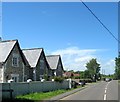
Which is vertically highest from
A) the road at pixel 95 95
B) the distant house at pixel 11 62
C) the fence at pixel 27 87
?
the distant house at pixel 11 62

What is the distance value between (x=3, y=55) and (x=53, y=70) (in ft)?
85.6

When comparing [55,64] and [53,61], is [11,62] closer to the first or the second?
[55,64]

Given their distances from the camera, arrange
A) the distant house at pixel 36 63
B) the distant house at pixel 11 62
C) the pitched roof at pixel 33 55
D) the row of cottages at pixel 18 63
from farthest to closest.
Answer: the pitched roof at pixel 33 55 → the distant house at pixel 36 63 → the row of cottages at pixel 18 63 → the distant house at pixel 11 62

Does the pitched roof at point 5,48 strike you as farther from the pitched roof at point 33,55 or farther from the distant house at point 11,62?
the pitched roof at point 33,55

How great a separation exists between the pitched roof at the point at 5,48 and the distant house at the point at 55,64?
76.6ft

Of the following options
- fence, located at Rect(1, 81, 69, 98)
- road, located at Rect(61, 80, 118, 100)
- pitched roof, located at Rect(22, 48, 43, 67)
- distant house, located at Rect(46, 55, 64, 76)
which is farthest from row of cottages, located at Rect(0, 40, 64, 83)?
road, located at Rect(61, 80, 118, 100)

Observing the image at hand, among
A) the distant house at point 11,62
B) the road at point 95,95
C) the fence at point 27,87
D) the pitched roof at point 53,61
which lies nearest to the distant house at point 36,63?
the distant house at point 11,62

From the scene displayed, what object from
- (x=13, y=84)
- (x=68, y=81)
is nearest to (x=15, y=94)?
(x=13, y=84)

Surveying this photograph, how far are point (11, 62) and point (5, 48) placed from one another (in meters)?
2.09

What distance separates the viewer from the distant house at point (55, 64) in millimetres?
64312

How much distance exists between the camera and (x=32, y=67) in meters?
50.6

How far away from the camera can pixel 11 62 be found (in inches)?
1580

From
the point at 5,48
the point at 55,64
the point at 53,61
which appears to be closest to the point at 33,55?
the point at 5,48

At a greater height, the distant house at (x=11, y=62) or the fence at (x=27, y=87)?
the distant house at (x=11, y=62)
